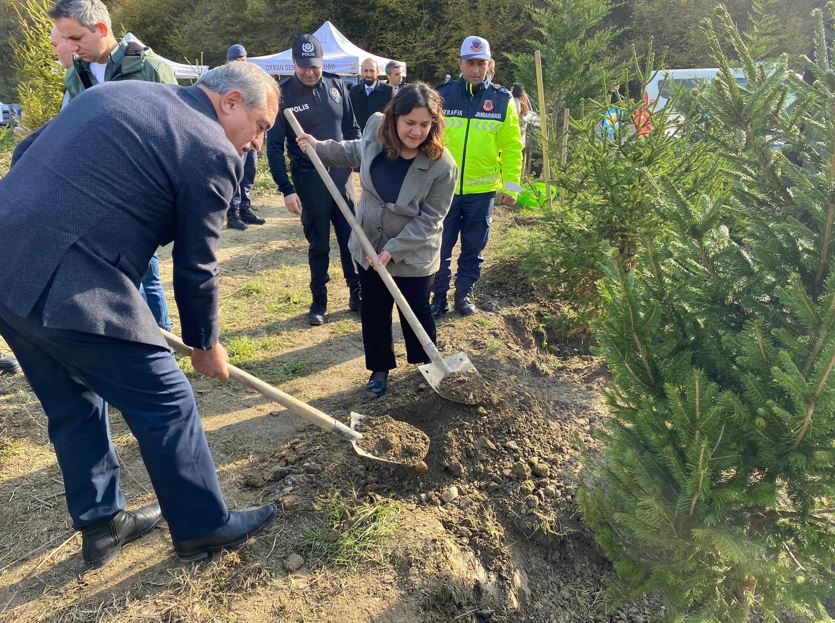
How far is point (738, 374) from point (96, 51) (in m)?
3.56

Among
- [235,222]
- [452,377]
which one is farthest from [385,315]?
[235,222]

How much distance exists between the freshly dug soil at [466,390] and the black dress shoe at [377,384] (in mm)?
628

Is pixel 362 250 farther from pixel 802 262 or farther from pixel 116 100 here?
pixel 802 262

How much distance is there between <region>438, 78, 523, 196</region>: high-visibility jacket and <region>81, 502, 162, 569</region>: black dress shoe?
316 centimetres

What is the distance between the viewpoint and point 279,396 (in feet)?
8.48

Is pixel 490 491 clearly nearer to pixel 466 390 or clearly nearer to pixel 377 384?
pixel 466 390

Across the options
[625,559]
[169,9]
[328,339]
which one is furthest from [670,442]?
[169,9]

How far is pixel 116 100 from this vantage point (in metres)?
1.97

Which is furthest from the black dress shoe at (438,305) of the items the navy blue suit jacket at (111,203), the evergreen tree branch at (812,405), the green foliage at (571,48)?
the green foliage at (571,48)

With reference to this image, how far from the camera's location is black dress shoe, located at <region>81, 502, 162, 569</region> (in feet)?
7.77

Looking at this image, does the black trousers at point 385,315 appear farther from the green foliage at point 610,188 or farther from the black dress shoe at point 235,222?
the black dress shoe at point 235,222

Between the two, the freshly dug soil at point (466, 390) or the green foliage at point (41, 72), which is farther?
the green foliage at point (41, 72)

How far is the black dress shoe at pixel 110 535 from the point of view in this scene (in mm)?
2367

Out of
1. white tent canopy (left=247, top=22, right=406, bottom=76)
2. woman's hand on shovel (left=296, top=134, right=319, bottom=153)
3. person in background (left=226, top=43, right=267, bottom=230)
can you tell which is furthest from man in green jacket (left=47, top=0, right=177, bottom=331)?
white tent canopy (left=247, top=22, right=406, bottom=76)
